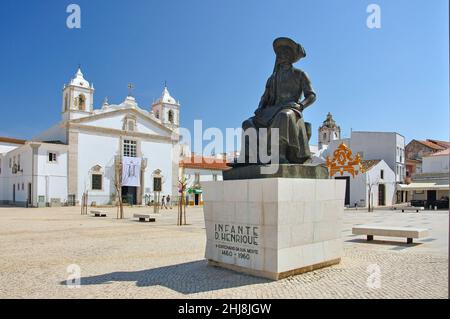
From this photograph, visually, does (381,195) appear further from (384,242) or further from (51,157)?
(51,157)

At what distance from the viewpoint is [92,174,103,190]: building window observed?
40656 mm

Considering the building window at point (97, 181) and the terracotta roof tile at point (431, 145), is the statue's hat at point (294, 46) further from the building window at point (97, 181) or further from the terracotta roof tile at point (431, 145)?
the terracotta roof tile at point (431, 145)

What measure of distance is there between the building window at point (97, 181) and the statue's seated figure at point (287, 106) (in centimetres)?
3601

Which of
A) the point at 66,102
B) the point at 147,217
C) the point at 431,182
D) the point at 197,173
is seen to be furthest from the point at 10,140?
the point at 431,182

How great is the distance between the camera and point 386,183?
143ft

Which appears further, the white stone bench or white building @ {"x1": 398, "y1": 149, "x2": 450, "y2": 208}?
white building @ {"x1": 398, "y1": 149, "x2": 450, "y2": 208}

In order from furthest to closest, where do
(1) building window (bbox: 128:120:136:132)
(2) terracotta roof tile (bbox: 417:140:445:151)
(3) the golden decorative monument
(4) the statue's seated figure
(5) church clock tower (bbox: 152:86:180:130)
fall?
(2) terracotta roof tile (bbox: 417:140:445:151) → (5) church clock tower (bbox: 152:86:180:130) → (1) building window (bbox: 128:120:136:132) → (3) the golden decorative monument → (4) the statue's seated figure

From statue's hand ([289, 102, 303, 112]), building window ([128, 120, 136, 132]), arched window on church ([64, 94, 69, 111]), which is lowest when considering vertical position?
statue's hand ([289, 102, 303, 112])

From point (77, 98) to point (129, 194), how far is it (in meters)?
11.9

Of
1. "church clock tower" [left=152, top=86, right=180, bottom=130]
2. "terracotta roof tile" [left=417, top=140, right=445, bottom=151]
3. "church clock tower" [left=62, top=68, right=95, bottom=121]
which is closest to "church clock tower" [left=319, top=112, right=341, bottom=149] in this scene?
"terracotta roof tile" [left=417, top=140, right=445, bottom=151]

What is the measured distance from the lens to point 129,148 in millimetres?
44500

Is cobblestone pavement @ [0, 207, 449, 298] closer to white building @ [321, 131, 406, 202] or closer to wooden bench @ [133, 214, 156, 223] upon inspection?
wooden bench @ [133, 214, 156, 223]
